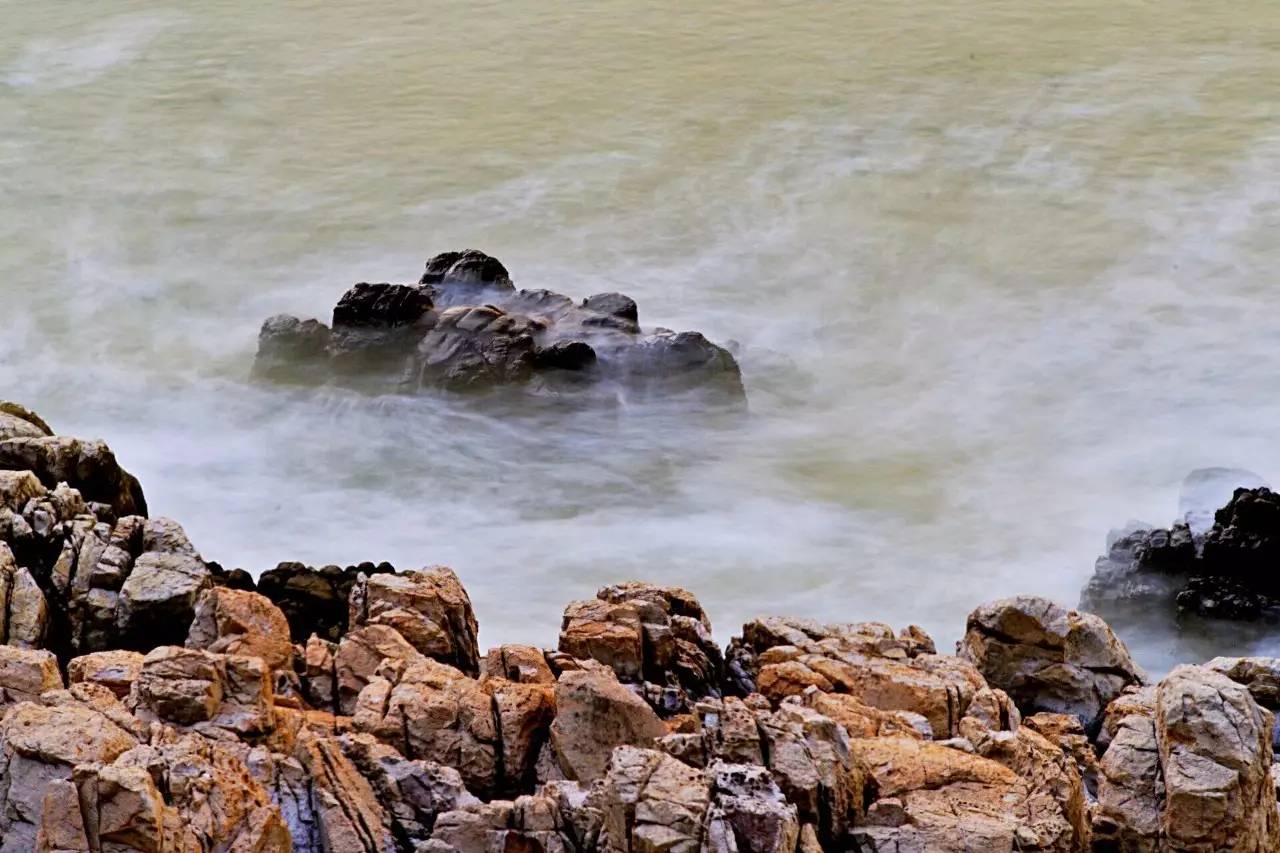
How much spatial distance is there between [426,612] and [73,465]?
3.11m

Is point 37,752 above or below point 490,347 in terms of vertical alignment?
below

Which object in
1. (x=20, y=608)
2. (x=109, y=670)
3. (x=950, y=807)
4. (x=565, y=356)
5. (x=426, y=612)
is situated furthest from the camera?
(x=565, y=356)

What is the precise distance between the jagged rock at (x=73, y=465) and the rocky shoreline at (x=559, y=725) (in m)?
0.75

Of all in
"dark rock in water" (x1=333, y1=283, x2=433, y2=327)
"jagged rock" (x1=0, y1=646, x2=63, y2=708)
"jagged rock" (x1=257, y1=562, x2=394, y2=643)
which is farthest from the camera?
"dark rock in water" (x1=333, y1=283, x2=433, y2=327)

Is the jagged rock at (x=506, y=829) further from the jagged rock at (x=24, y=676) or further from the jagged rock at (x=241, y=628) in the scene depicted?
the jagged rock at (x=241, y=628)

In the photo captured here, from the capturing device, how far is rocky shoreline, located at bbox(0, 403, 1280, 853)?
6.90 metres

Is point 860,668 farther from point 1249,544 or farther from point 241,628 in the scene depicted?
point 1249,544

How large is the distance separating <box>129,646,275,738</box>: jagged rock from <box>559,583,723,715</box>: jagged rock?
2.01 m

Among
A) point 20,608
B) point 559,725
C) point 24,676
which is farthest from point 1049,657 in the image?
point 20,608

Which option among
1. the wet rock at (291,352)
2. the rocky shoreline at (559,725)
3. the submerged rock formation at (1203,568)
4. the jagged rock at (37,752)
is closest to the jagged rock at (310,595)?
the rocky shoreline at (559,725)

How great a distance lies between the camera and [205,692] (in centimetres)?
796

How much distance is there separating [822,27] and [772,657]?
1849cm

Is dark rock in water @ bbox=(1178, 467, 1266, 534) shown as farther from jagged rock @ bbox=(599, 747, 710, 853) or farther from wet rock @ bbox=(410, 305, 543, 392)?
jagged rock @ bbox=(599, 747, 710, 853)

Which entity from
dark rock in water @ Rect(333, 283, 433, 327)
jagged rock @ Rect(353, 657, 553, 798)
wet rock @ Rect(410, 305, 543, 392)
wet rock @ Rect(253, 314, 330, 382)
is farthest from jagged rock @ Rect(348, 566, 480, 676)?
wet rock @ Rect(253, 314, 330, 382)
